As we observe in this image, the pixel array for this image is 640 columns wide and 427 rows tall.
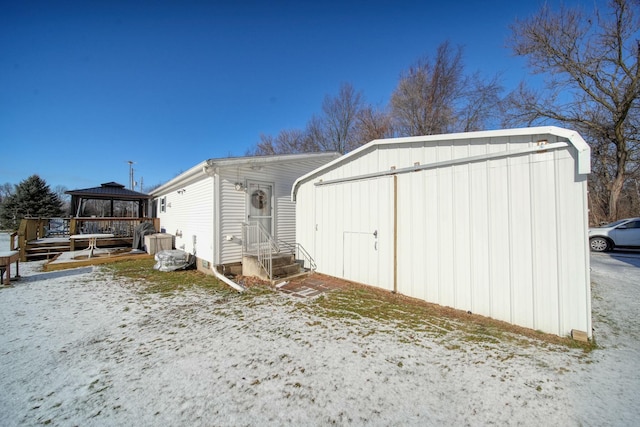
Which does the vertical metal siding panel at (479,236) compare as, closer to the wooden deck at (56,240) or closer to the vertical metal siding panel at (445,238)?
the vertical metal siding panel at (445,238)

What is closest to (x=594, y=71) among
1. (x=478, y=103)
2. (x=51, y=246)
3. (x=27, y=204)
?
(x=478, y=103)

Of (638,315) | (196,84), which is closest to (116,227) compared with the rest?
(196,84)

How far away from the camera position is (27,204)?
68.6ft

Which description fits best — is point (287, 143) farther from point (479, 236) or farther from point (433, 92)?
point (479, 236)

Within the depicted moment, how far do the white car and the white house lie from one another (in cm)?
1169

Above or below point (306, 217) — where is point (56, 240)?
below

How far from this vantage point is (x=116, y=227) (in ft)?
43.9

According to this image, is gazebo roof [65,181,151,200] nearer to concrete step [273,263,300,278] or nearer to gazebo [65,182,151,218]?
gazebo [65,182,151,218]

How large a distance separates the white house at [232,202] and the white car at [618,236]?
11.7 metres

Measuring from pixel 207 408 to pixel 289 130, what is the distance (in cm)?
2119

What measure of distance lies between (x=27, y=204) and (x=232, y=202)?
26.0 m

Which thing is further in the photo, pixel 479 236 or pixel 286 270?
pixel 286 270

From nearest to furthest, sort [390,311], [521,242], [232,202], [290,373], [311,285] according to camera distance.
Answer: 1. [290,373]
2. [521,242]
3. [390,311]
4. [311,285]
5. [232,202]

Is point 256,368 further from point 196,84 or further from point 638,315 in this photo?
point 196,84
